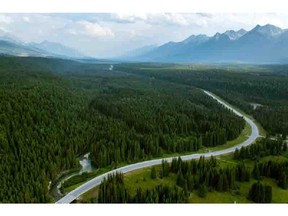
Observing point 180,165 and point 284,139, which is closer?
point 180,165

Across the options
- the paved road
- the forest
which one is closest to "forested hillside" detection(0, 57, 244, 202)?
the paved road

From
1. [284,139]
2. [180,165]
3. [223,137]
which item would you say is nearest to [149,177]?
[180,165]

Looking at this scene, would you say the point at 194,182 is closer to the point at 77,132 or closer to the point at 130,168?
the point at 130,168

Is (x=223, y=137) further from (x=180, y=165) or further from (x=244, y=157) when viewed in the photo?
(x=180, y=165)

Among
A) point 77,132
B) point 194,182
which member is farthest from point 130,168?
point 77,132

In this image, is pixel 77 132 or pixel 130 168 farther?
pixel 77 132

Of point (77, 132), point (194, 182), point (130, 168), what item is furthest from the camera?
point (77, 132)

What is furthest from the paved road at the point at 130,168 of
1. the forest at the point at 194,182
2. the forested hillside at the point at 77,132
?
the forest at the point at 194,182

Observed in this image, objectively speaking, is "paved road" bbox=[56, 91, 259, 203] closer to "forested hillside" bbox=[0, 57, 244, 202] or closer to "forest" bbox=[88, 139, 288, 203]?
"forested hillside" bbox=[0, 57, 244, 202]
